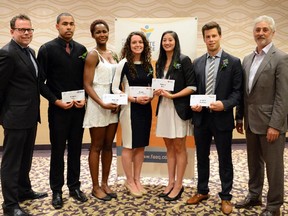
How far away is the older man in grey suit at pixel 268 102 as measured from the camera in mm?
2568

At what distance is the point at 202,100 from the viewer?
2.80 m

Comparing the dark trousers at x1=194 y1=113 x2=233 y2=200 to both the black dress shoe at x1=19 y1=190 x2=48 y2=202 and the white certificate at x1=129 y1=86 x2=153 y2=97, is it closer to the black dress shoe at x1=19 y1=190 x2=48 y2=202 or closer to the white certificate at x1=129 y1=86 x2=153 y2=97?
the white certificate at x1=129 y1=86 x2=153 y2=97

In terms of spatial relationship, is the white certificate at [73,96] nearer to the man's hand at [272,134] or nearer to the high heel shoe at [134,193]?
the high heel shoe at [134,193]

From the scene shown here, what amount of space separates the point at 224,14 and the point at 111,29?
2099 mm

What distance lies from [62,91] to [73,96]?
0.42 ft

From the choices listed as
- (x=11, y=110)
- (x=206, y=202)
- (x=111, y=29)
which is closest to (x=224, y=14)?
(x=111, y=29)

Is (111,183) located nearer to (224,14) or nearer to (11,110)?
(11,110)

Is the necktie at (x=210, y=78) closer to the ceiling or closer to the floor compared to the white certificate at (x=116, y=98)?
closer to the ceiling

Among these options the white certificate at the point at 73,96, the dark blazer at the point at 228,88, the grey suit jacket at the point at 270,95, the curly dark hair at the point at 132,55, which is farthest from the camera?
the curly dark hair at the point at 132,55

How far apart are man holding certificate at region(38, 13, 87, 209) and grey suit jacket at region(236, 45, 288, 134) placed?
1.64 m

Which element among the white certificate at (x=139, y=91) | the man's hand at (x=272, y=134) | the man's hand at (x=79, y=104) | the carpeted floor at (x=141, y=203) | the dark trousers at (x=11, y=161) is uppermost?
the white certificate at (x=139, y=91)

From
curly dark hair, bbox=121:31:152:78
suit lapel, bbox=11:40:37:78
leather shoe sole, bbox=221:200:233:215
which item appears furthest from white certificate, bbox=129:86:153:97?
leather shoe sole, bbox=221:200:233:215

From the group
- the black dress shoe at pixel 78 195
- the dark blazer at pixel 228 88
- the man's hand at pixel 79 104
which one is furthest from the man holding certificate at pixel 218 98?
the black dress shoe at pixel 78 195

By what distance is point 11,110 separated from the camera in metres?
2.64
